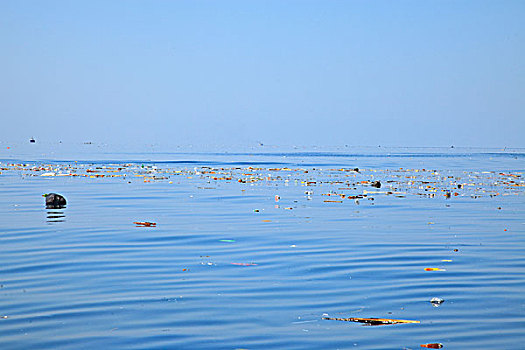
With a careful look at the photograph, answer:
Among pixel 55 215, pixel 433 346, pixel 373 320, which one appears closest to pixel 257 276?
pixel 373 320

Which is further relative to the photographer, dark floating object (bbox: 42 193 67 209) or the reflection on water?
dark floating object (bbox: 42 193 67 209)

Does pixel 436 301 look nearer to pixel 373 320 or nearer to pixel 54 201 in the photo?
pixel 373 320

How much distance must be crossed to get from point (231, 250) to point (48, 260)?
4.36 meters

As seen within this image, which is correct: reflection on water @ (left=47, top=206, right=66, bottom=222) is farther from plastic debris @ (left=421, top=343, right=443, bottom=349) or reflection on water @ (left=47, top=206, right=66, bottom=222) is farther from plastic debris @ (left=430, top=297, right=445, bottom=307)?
plastic debris @ (left=421, top=343, right=443, bottom=349)

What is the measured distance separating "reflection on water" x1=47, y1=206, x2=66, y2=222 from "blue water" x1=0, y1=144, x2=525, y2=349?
0.04 m

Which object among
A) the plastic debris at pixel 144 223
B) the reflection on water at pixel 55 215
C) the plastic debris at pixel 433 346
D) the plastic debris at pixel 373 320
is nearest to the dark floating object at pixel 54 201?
the reflection on water at pixel 55 215

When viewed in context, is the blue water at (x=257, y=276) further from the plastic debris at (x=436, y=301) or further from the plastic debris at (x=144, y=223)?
the plastic debris at (x=144, y=223)

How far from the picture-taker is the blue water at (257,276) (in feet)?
30.6

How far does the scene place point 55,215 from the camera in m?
24.6

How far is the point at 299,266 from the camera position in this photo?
14.6 meters

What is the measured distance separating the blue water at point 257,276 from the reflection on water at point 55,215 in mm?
43

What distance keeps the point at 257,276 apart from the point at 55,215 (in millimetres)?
13484

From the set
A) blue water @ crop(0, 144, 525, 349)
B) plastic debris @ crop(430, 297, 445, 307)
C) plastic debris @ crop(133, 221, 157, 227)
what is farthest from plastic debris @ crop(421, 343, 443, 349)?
plastic debris @ crop(133, 221, 157, 227)

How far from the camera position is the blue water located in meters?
9.31
